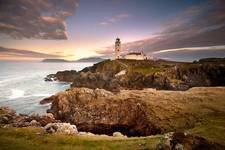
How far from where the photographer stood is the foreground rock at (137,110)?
4181 cm

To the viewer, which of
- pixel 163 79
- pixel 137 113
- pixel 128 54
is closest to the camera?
pixel 137 113

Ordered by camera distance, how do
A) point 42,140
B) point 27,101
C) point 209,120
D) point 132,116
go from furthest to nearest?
point 27,101 < point 132,116 < point 209,120 < point 42,140

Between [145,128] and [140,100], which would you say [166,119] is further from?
[140,100]

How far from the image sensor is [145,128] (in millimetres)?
43344

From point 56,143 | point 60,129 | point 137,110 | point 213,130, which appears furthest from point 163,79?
point 56,143

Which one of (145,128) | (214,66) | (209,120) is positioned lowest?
(145,128)

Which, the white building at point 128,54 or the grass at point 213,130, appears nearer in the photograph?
the grass at point 213,130

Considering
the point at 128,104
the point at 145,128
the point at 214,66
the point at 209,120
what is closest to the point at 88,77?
the point at 214,66

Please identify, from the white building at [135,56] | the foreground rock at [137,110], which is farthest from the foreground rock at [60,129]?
the white building at [135,56]

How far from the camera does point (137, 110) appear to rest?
48.2 metres

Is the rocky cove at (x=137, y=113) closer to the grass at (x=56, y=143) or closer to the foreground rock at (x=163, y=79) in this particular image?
the grass at (x=56, y=143)

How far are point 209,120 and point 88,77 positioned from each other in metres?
87.5

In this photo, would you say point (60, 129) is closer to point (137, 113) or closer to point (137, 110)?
point (137, 113)

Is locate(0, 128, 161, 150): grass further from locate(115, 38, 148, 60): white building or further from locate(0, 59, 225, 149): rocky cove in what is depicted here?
locate(115, 38, 148, 60): white building
